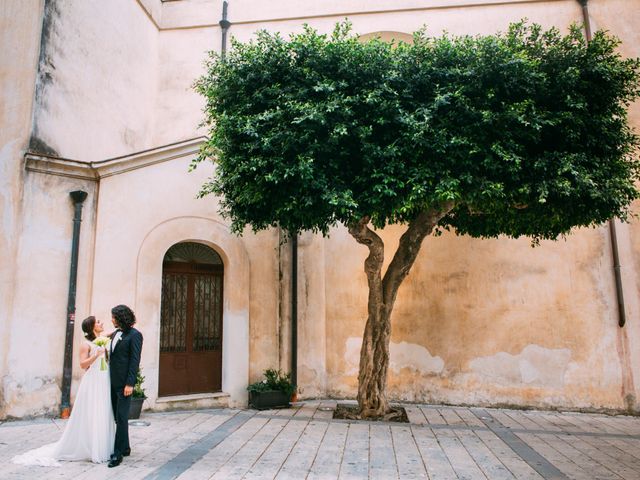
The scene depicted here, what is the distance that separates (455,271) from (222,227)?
569 cm

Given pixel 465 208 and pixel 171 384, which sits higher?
pixel 465 208

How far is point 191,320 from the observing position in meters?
10.2

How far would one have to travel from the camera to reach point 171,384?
9.77 m

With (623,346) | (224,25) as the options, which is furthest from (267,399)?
(224,25)

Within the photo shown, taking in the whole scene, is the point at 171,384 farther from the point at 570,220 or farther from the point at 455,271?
the point at 570,220

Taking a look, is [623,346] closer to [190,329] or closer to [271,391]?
[271,391]

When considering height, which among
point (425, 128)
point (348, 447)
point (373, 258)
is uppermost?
point (425, 128)

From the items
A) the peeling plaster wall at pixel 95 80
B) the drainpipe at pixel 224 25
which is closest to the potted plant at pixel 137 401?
the peeling plaster wall at pixel 95 80

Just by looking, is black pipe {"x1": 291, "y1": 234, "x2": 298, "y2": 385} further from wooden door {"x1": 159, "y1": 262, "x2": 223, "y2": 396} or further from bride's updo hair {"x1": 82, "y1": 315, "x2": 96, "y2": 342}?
bride's updo hair {"x1": 82, "y1": 315, "x2": 96, "y2": 342}

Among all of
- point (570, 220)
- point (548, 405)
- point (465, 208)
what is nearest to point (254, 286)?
point (465, 208)

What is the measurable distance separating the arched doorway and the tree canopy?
2.99 m

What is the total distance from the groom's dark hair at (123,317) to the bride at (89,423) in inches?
15.6

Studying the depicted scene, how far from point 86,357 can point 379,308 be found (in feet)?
17.2

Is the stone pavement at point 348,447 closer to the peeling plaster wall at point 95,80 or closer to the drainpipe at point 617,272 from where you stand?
the drainpipe at point 617,272
